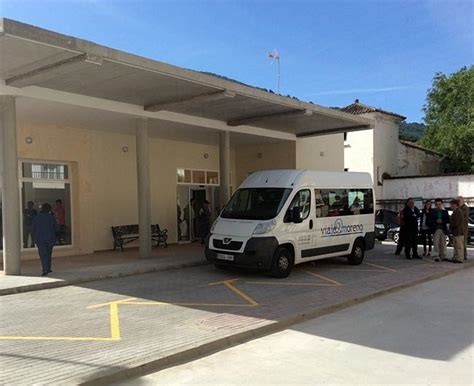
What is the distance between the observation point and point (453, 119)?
1539 inches

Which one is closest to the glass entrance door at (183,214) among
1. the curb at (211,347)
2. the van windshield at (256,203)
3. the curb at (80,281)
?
the curb at (80,281)

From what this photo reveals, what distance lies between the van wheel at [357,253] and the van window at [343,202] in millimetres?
845

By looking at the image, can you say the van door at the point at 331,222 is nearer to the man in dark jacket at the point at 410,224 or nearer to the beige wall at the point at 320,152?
the man in dark jacket at the point at 410,224

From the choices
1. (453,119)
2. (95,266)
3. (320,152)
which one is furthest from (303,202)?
(453,119)

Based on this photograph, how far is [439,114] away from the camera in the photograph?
4081 cm

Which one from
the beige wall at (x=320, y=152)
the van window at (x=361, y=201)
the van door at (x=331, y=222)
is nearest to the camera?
the van door at (x=331, y=222)

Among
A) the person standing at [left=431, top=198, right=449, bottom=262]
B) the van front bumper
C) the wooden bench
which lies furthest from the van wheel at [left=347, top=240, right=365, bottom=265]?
the wooden bench

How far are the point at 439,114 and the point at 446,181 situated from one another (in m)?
12.9

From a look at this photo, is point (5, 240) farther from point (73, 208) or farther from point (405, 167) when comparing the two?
point (405, 167)

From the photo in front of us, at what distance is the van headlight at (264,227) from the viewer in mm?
10545

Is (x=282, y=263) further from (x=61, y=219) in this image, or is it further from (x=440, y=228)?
(x=61, y=219)

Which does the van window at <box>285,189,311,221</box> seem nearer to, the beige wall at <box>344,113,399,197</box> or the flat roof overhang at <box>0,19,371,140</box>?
the flat roof overhang at <box>0,19,371,140</box>

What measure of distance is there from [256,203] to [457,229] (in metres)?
6.13

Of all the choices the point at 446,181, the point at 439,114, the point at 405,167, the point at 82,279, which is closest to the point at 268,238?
the point at 82,279
